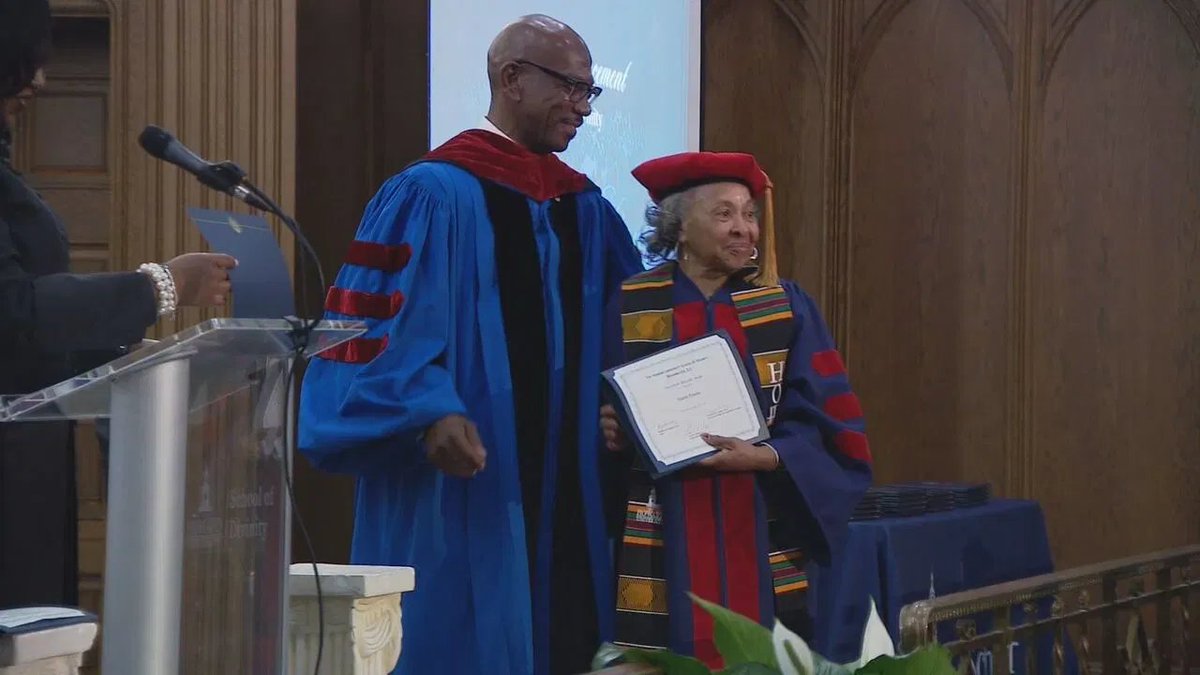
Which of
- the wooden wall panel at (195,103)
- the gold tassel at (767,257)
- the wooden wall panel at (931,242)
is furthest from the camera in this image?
the wooden wall panel at (931,242)

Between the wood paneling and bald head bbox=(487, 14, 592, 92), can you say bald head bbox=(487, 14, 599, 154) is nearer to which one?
bald head bbox=(487, 14, 592, 92)

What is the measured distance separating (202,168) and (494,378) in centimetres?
136

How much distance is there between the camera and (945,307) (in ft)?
19.0

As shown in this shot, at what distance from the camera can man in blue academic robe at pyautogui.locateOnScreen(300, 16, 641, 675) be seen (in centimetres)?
306

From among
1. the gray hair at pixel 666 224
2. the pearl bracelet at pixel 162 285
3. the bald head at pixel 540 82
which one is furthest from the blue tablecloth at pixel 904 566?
the pearl bracelet at pixel 162 285

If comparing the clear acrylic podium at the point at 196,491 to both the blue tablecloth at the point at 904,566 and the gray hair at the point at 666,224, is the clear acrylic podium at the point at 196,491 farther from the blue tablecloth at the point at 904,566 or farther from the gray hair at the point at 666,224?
the blue tablecloth at the point at 904,566

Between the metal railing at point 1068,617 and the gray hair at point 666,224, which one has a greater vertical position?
the gray hair at point 666,224

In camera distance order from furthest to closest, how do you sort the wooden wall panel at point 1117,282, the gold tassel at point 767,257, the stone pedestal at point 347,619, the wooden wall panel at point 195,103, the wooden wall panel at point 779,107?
the wooden wall panel at point 779,107, the wooden wall panel at point 1117,282, the wooden wall panel at point 195,103, the gold tassel at point 767,257, the stone pedestal at point 347,619

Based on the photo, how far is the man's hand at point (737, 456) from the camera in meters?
2.90

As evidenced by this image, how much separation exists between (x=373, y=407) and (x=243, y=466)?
106cm

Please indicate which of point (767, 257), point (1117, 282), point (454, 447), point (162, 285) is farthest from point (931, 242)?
point (162, 285)

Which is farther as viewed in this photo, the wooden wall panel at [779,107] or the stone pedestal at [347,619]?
the wooden wall panel at [779,107]

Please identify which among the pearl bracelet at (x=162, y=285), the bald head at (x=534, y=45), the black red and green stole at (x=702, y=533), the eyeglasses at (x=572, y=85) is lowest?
the black red and green stole at (x=702, y=533)

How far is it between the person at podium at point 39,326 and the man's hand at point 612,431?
3.09 feet
